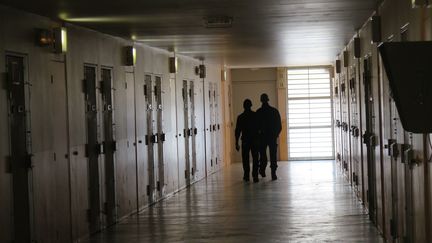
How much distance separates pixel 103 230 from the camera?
28.9ft

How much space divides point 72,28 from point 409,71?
17.2ft

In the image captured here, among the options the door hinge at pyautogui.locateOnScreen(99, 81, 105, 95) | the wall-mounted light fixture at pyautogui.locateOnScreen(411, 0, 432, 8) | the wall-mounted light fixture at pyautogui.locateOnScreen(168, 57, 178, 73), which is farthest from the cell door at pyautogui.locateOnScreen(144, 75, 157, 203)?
the wall-mounted light fixture at pyautogui.locateOnScreen(411, 0, 432, 8)

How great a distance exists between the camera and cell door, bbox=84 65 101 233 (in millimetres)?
8531

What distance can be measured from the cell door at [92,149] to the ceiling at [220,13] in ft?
2.13

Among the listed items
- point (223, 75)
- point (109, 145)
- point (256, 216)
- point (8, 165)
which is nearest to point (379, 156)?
point (256, 216)

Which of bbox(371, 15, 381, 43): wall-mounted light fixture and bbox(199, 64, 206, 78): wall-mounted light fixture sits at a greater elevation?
bbox(199, 64, 206, 78): wall-mounted light fixture

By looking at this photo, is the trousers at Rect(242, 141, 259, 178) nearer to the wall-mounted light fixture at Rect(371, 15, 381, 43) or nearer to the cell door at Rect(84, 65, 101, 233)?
the cell door at Rect(84, 65, 101, 233)

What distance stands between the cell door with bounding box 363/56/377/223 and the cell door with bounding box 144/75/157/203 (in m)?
3.57

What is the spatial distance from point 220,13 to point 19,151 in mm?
2706

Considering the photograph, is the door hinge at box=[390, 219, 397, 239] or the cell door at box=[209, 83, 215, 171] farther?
the cell door at box=[209, 83, 215, 171]

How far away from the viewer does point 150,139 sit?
11320 millimetres

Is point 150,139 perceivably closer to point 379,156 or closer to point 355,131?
point 355,131

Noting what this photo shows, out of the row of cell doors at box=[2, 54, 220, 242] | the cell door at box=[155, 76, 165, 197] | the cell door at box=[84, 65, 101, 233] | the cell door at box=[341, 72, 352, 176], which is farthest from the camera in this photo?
the cell door at box=[341, 72, 352, 176]

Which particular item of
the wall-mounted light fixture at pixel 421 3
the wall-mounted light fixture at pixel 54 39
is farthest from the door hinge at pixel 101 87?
the wall-mounted light fixture at pixel 421 3
